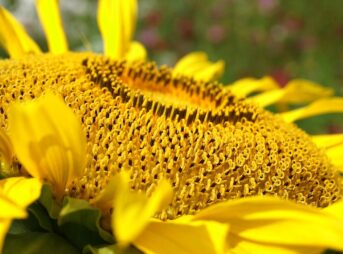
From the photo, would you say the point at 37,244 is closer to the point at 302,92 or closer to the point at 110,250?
the point at 110,250

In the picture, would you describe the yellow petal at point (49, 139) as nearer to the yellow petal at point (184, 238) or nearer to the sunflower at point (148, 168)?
the sunflower at point (148, 168)

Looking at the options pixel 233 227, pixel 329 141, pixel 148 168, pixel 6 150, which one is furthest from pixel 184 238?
pixel 329 141

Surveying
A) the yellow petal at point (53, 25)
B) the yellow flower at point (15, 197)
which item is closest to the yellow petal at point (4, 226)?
the yellow flower at point (15, 197)

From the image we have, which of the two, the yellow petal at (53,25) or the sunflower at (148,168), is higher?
the yellow petal at (53,25)

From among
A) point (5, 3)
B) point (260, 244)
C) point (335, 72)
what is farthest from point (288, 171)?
point (335, 72)

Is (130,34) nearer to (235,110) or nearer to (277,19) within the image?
(235,110)

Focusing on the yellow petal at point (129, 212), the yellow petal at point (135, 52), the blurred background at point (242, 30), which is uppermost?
the blurred background at point (242, 30)

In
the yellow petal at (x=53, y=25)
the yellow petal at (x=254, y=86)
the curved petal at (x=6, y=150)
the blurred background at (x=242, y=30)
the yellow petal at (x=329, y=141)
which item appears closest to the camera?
the curved petal at (x=6, y=150)
